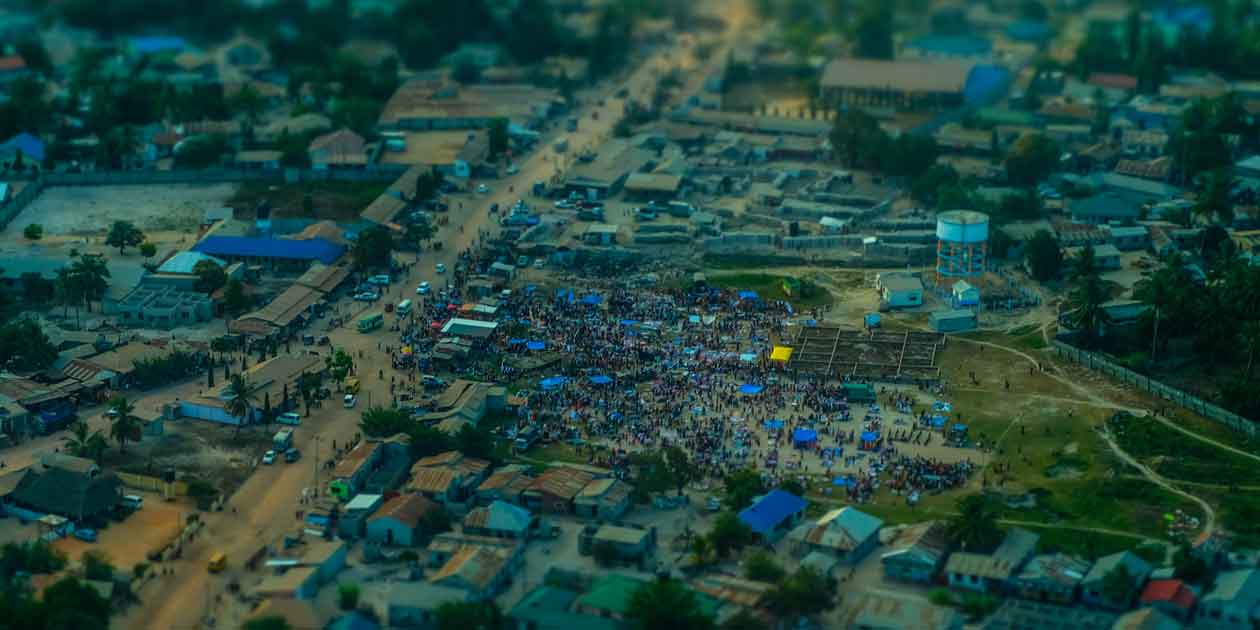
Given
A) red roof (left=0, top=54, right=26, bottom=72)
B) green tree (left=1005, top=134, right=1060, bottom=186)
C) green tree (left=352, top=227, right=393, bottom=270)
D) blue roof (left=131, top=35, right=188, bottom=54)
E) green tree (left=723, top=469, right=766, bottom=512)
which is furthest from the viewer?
blue roof (left=131, top=35, right=188, bottom=54)

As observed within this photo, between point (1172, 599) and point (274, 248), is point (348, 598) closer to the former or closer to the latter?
point (1172, 599)

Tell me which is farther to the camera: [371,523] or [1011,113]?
[1011,113]

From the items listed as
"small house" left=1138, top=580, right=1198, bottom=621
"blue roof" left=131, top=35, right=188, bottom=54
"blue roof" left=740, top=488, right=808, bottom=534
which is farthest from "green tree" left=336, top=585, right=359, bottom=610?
"blue roof" left=131, top=35, right=188, bottom=54

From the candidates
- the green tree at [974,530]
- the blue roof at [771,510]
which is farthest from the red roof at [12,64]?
the green tree at [974,530]

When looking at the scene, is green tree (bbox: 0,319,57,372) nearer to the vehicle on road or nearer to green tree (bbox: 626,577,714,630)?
the vehicle on road

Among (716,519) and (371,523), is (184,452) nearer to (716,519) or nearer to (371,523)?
(371,523)

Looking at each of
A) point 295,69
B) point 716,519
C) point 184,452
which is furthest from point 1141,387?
point 295,69
